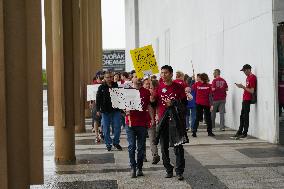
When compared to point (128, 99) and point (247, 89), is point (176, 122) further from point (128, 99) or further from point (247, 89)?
point (247, 89)

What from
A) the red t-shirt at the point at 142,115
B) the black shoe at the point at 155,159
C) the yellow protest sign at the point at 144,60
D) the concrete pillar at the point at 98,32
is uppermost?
the concrete pillar at the point at 98,32

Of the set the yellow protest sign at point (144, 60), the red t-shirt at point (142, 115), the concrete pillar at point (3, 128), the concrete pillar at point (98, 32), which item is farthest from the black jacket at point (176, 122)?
the concrete pillar at point (98, 32)

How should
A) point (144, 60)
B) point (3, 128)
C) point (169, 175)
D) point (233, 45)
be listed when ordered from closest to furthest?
point (3, 128) → point (169, 175) → point (144, 60) → point (233, 45)

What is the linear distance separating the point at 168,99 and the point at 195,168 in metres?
1.72

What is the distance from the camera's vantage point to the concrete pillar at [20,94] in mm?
4762

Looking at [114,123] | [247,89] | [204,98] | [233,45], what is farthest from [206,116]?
[114,123]

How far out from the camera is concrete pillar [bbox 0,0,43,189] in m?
4.76

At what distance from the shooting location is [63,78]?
36.6 ft

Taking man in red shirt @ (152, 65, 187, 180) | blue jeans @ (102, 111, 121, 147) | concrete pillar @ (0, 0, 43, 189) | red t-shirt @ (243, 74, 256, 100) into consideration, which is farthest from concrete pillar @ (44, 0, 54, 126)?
red t-shirt @ (243, 74, 256, 100)

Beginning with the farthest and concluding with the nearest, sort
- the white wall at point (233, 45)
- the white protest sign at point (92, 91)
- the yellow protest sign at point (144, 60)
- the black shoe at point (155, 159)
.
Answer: the white protest sign at point (92, 91), the white wall at point (233, 45), the black shoe at point (155, 159), the yellow protest sign at point (144, 60)

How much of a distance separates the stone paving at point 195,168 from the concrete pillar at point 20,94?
3.69m

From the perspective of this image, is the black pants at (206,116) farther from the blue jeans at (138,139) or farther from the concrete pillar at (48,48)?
the concrete pillar at (48,48)

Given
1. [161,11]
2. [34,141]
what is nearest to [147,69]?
[34,141]

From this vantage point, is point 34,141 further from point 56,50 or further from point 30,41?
point 56,50
